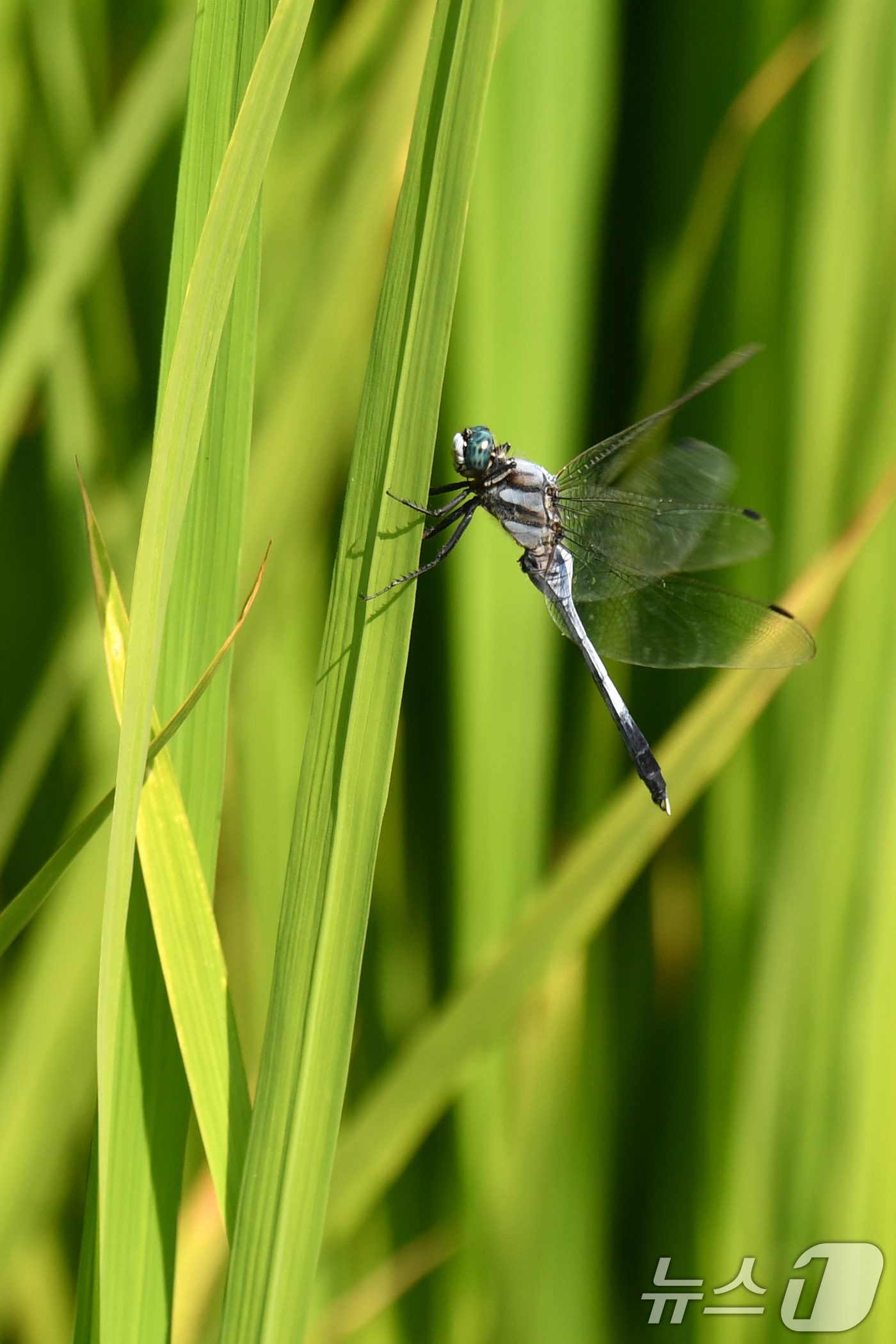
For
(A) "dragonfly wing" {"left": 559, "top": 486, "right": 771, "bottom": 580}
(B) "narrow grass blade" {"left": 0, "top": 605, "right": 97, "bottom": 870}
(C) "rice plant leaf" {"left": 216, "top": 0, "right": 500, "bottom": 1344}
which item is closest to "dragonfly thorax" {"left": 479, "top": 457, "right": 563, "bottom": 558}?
(A) "dragonfly wing" {"left": 559, "top": 486, "right": 771, "bottom": 580}

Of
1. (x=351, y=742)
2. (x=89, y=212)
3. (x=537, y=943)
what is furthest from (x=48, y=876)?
(x=89, y=212)

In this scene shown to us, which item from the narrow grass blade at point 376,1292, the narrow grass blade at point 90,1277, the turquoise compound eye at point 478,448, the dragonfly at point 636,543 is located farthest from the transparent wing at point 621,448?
the narrow grass blade at point 376,1292

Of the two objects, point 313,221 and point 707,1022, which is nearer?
point 313,221

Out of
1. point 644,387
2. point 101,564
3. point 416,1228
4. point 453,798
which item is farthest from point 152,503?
point 416,1228

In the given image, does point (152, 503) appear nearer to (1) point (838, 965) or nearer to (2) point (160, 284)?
(2) point (160, 284)

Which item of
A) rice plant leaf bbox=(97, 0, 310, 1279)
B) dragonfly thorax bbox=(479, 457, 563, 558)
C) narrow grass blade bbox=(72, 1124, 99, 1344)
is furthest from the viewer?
dragonfly thorax bbox=(479, 457, 563, 558)

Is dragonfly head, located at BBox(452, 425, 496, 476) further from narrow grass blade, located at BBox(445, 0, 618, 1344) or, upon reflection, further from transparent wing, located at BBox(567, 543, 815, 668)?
transparent wing, located at BBox(567, 543, 815, 668)

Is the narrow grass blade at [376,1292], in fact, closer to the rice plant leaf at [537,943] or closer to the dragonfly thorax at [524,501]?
the rice plant leaf at [537,943]
